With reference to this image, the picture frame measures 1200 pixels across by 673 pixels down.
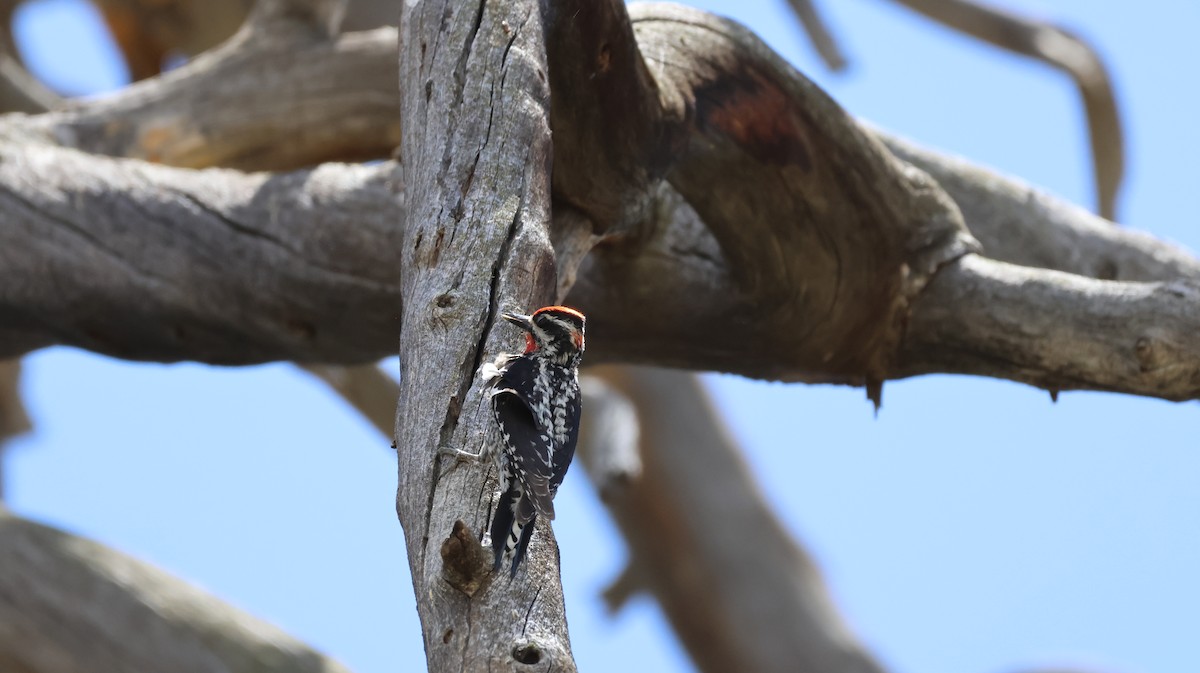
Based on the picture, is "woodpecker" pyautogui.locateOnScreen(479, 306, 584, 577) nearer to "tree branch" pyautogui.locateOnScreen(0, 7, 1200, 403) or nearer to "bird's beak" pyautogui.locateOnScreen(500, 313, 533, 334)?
"bird's beak" pyautogui.locateOnScreen(500, 313, 533, 334)

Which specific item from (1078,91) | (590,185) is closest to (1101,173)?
(1078,91)

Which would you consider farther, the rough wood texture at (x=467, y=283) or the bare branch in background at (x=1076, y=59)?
the bare branch in background at (x=1076, y=59)

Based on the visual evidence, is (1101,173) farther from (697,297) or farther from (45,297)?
(45,297)

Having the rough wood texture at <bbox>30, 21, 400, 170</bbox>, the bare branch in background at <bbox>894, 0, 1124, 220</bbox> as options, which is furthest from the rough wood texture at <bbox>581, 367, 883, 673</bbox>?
the rough wood texture at <bbox>30, 21, 400, 170</bbox>

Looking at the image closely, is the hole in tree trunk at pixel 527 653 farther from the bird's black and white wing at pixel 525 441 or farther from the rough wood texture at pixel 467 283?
the bird's black and white wing at pixel 525 441

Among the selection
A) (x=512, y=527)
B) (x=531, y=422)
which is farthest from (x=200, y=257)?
(x=512, y=527)

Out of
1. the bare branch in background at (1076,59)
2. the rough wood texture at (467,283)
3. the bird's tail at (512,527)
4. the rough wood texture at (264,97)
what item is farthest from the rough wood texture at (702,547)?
the bird's tail at (512,527)
